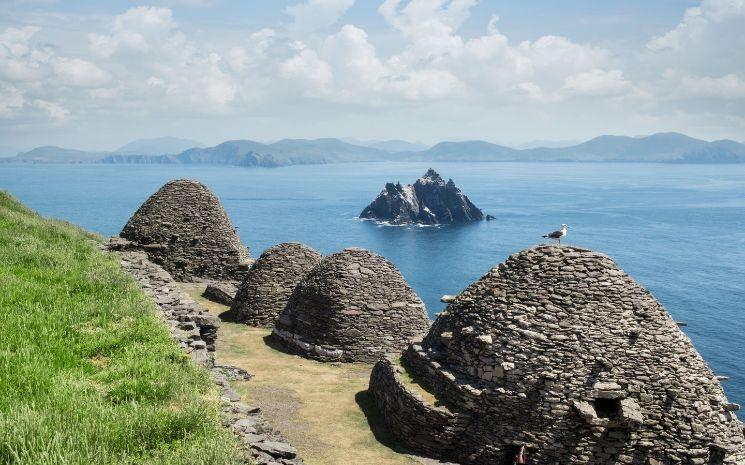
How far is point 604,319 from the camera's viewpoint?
51.5 ft

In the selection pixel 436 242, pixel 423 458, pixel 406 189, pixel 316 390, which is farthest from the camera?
pixel 406 189

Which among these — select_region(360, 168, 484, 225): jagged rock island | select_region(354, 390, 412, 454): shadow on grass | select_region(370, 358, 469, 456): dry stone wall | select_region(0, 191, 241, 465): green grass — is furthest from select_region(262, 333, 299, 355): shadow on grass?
select_region(360, 168, 484, 225): jagged rock island

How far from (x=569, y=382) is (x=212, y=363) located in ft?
28.3

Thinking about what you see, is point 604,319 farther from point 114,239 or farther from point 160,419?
point 114,239

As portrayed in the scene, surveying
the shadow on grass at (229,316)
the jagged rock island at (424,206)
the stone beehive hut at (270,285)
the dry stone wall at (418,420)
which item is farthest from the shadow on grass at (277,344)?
the jagged rock island at (424,206)

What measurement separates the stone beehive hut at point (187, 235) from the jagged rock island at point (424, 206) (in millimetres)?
95426

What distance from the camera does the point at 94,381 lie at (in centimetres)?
870

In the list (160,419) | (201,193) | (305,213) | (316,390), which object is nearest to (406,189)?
(305,213)

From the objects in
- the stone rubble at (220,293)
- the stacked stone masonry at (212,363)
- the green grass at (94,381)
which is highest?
the green grass at (94,381)

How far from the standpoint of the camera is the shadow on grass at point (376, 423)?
1678 centimetres

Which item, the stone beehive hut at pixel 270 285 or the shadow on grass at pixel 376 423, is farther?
the stone beehive hut at pixel 270 285

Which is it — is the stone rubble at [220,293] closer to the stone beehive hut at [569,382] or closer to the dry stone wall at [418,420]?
the dry stone wall at [418,420]

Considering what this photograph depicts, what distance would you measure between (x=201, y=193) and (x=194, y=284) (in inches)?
200

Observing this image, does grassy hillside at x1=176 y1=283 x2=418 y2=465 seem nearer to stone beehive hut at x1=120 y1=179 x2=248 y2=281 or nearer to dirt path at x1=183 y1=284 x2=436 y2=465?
dirt path at x1=183 y1=284 x2=436 y2=465
